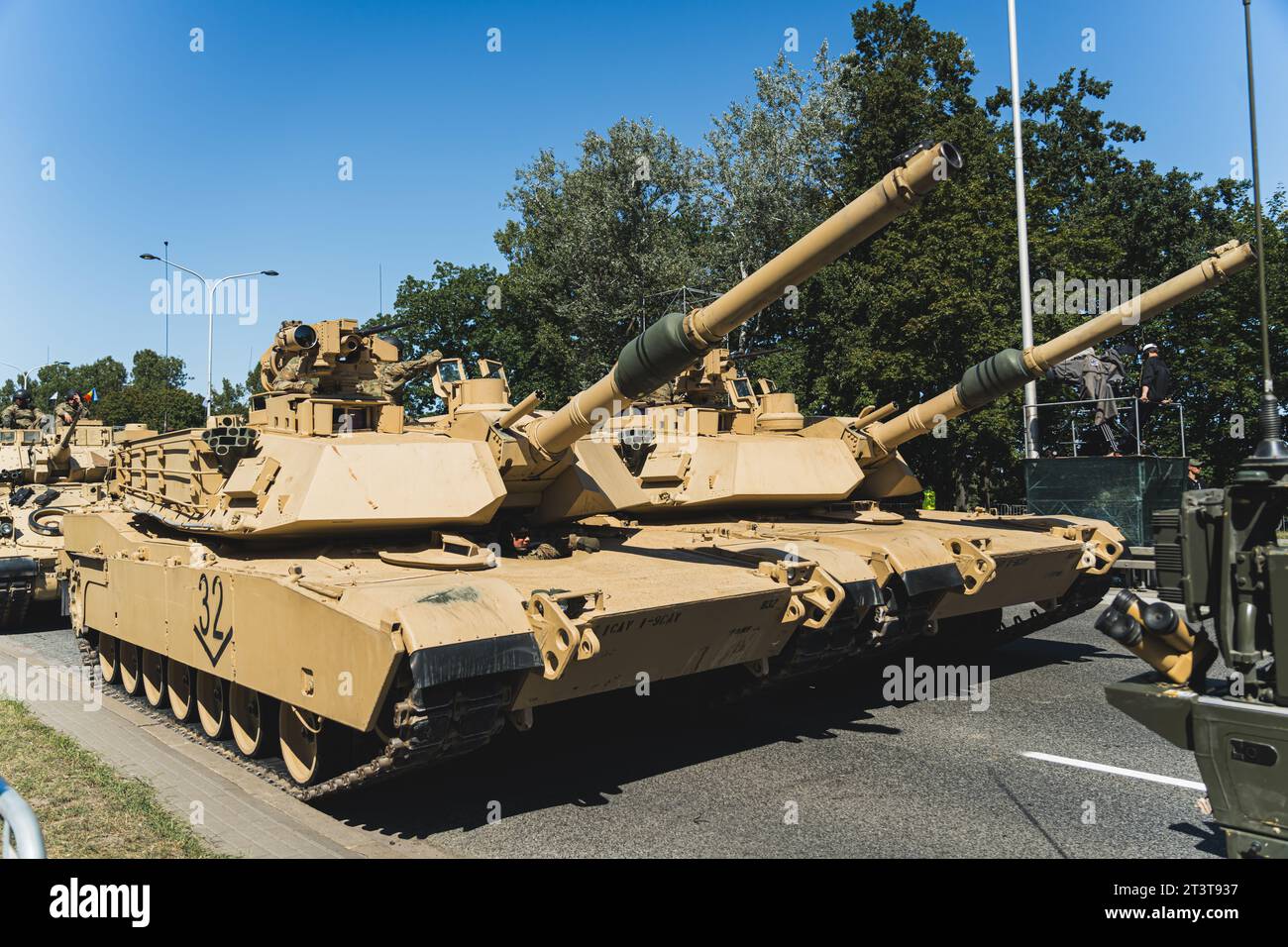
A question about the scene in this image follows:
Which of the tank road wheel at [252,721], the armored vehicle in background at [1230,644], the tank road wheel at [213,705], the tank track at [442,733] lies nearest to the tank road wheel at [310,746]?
the tank track at [442,733]

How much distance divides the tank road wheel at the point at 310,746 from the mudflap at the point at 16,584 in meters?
9.36

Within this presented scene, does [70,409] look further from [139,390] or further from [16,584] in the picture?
[139,390]

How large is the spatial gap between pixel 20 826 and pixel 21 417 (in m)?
20.8

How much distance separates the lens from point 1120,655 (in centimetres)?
1284

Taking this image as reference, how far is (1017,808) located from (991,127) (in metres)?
25.4

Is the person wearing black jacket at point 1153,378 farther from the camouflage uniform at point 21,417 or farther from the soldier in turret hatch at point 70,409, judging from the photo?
the camouflage uniform at point 21,417

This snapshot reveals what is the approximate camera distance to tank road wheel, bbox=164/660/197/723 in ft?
32.3

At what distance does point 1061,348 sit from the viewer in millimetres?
9742

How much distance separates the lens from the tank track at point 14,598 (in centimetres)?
1519

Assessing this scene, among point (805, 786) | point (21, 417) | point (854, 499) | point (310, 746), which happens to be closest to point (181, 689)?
point (310, 746)
